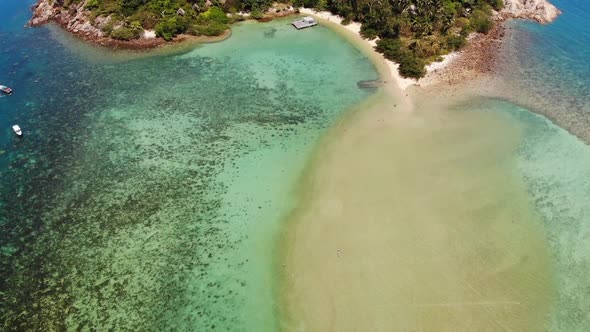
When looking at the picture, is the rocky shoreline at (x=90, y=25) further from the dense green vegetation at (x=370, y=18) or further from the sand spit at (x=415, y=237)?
the sand spit at (x=415, y=237)

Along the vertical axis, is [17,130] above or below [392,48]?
below

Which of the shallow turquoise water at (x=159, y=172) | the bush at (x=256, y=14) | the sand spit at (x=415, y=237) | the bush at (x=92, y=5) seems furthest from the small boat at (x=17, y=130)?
the bush at (x=256, y=14)

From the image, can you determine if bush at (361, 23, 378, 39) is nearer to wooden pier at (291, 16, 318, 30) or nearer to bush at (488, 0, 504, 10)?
wooden pier at (291, 16, 318, 30)

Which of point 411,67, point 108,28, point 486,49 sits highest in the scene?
point 108,28

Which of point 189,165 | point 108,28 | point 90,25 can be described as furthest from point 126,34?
point 189,165

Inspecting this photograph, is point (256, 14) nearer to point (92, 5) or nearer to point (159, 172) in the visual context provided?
point (92, 5)

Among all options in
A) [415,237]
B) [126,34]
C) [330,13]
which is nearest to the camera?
[415,237]

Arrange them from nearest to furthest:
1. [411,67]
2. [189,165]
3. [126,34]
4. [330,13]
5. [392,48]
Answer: [189,165] < [411,67] < [392,48] < [126,34] < [330,13]
